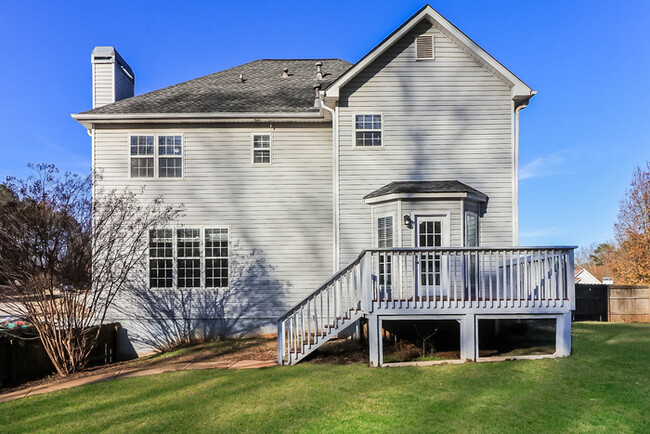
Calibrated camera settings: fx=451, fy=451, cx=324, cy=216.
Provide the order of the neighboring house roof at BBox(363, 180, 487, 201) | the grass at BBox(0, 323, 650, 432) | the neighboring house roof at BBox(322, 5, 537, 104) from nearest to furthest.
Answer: the grass at BBox(0, 323, 650, 432) < the neighboring house roof at BBox(363, 180, 487, 201) < the neighboring house roof at BBox(322, 5, 537, 104)

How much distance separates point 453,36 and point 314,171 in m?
4.81

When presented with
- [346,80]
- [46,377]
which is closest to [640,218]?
[346,80]

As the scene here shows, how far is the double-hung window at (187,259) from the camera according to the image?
1195 cm

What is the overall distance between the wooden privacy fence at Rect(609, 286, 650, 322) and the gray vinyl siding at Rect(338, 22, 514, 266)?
8468 millimetres

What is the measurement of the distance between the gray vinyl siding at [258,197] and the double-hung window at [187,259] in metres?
0.29

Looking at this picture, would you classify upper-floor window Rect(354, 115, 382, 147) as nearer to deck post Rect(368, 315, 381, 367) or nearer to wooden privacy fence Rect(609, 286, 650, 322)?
deck post Rect(368, 315, 381, 367)

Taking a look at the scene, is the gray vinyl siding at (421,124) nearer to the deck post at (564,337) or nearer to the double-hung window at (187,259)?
the double-hung window at (187,259)

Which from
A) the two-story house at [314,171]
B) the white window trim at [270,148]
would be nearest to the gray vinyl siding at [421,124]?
the two-story house at [314,171]

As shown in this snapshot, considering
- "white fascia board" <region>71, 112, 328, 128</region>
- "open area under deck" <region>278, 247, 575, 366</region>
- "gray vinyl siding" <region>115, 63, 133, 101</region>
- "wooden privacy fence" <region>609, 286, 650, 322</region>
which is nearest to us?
"open area under deck" <region>278, 247, 575, 366</region>

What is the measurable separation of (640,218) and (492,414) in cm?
2019

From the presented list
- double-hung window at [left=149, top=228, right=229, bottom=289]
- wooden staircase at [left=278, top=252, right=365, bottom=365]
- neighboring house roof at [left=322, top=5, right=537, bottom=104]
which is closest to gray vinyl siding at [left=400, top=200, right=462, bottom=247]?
wooden staircase at [left=278, top=252, right=365, bottom=365]

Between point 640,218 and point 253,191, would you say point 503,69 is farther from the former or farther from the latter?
point 640,218

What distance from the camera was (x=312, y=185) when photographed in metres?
12.1

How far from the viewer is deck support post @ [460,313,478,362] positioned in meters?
8.38
